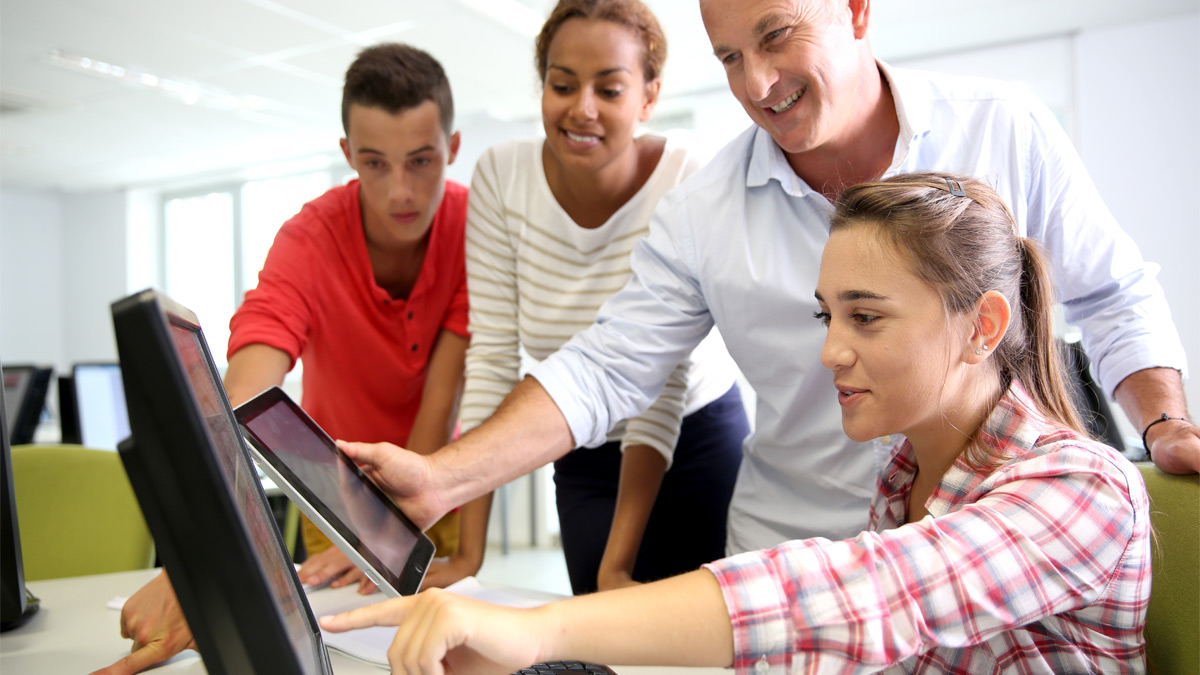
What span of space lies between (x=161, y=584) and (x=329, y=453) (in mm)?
257

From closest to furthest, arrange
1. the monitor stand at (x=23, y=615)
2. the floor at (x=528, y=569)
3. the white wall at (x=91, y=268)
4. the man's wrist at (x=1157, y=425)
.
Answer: the man's wrist at (x=1157, y=425)
the monitor stand at (x=23, y=615)
the floor at (x=528, y=569)
the white wall at (x=91, y=268)

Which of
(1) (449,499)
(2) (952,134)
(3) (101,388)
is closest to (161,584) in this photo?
(1) (449,499)

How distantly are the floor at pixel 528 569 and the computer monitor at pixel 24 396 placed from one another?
2.13 m

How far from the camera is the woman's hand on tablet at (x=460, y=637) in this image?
1.95ft

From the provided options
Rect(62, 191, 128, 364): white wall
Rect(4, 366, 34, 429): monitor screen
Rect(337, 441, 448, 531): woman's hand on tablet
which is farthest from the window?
Rect(337, 441, 448, 531): woman's hand on tablet

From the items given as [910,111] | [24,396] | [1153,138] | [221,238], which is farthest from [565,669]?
[221,238]

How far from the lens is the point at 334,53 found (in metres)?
4.81

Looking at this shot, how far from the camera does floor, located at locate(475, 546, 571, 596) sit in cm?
448

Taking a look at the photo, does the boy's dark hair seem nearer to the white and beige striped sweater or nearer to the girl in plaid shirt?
the white and beige striped sweater

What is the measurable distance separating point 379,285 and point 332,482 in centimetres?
98

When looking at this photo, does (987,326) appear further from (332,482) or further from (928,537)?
(332,482)

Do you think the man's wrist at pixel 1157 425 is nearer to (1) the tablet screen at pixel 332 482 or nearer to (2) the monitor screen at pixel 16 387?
(1) the tablet screen at pixel 332 482

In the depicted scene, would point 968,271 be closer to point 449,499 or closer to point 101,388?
point 449,499

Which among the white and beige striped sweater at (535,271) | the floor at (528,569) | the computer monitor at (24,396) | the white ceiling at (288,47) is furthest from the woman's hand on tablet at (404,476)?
the white ceiling at (288,47)
